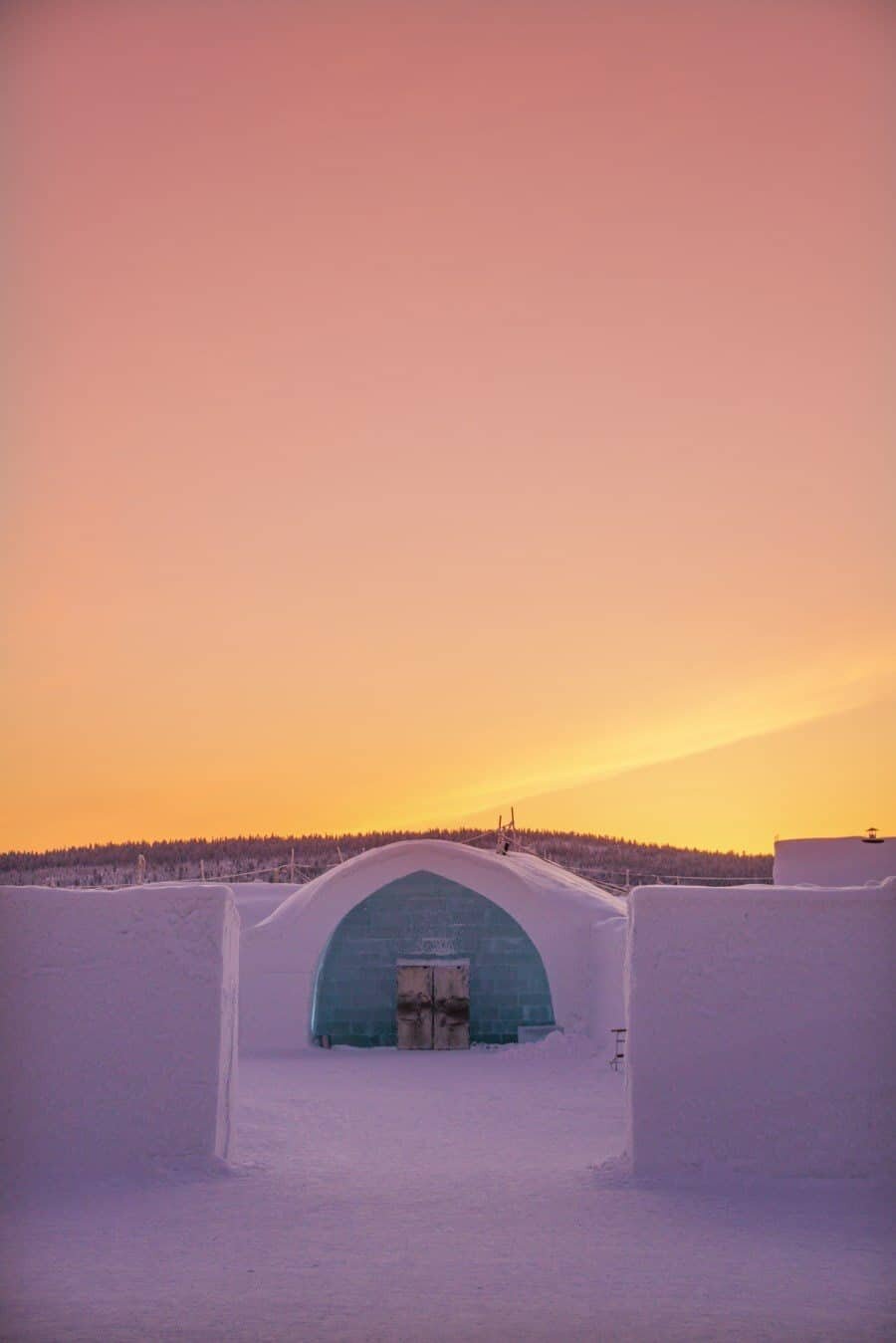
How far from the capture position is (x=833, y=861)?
84.5ft

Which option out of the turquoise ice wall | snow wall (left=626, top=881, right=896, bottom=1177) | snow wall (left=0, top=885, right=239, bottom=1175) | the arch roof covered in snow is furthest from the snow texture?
snow wall (left=0, top=885, right=239, bottom=1175)

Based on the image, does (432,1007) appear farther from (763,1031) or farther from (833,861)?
(763,1031)

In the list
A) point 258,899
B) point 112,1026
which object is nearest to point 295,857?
point 258,899

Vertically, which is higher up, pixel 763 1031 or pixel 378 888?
pixel 378 888

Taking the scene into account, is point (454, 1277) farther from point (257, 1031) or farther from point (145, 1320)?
point (257, 1031)

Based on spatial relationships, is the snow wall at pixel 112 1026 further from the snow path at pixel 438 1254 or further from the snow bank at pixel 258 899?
the snow bank at pixel 258 899

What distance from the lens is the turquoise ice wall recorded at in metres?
20.0

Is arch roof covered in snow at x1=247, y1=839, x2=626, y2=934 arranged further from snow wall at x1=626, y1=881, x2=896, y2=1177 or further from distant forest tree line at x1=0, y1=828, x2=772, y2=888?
distant forest tree line at x1=0, y1=828, x2=772, y2=888

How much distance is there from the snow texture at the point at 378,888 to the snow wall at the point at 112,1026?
10479 mm

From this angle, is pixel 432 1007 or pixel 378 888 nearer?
pixel 432 1007

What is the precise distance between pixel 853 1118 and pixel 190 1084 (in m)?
4.61

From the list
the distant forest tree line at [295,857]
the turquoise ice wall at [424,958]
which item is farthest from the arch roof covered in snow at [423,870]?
the distant forest tree line at [295,857]

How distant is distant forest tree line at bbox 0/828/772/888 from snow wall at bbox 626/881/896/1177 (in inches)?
2150

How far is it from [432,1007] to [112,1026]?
11176 mm
